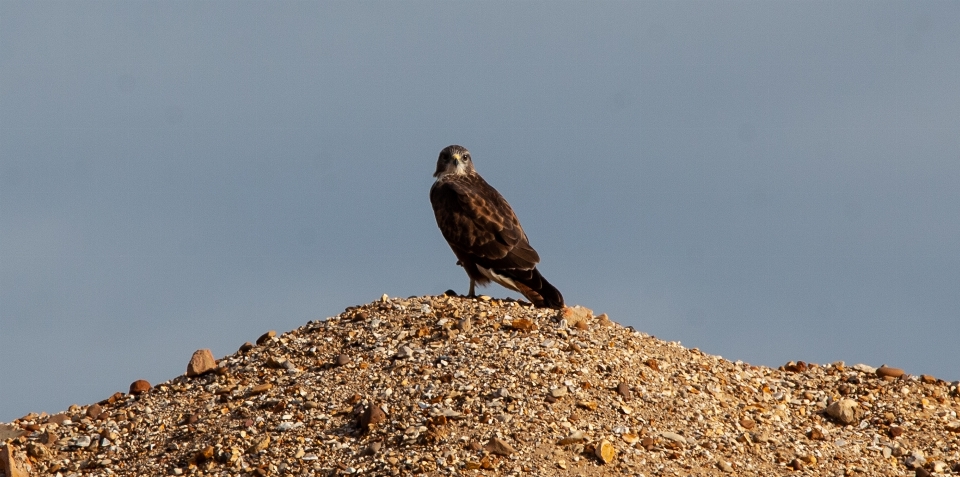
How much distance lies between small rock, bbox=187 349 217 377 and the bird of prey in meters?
3.34

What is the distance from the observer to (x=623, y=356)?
1202cm

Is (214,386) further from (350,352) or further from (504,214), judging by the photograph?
(504,214)

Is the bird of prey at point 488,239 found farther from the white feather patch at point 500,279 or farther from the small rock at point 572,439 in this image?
the small rock at point 572,439

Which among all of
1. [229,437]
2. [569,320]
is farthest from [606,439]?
[229,437]

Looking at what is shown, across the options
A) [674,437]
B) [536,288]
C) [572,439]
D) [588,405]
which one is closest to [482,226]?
[536,288]

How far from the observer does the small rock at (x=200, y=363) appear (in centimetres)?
1249

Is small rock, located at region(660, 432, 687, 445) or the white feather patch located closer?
small rock, located at region(660, 432, 687, 445)

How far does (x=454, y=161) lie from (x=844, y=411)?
664 cm

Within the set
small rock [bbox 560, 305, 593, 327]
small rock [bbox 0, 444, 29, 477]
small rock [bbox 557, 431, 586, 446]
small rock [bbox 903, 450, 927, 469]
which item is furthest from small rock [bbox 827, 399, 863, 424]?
small rock [bbox 0, 444, 29, 477]

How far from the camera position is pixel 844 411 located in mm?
11891

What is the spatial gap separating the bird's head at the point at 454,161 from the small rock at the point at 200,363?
4.95 metres

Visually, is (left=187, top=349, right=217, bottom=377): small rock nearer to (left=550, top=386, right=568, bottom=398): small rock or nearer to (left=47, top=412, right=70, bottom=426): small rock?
(left=47, top=412, right=70, bottom=426): small rock

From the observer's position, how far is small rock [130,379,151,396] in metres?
12.5

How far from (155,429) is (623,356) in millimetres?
4641
